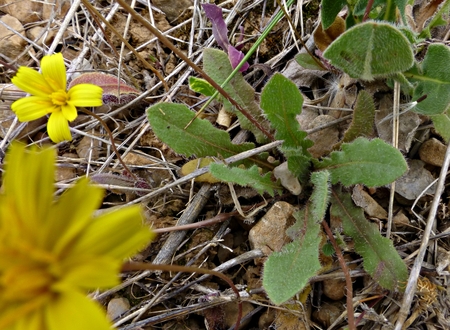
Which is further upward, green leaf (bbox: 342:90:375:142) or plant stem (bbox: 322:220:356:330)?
green leaf (bbox: 342:90:375:142)

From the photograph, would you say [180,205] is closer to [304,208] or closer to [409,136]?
[304,208]

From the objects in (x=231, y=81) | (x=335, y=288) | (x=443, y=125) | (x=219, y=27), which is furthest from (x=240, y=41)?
(x=335, y=288)

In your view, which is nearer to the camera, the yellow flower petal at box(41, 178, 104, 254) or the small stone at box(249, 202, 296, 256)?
the yellow flower petal at box(41, 178, 104, 254)

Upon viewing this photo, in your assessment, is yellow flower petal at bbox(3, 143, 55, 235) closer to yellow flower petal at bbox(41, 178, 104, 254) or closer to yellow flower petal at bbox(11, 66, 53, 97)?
yellow flower petal at bbox(41, 178, 104, 254)

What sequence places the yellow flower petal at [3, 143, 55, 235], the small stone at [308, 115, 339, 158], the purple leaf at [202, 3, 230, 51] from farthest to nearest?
the purple leaf at [202, 3, 230, 51], the small stone at [308, 115, 339, 158], the yellow flower petal at [3, 143, 55, 235]

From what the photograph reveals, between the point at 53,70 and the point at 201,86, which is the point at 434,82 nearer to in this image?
the point at 201,86

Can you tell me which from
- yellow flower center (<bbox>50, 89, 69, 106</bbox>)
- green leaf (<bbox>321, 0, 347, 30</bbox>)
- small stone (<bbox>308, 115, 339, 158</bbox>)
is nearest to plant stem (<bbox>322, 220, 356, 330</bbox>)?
small stone (<bbox>308, 115, 339, 158</bbox>)

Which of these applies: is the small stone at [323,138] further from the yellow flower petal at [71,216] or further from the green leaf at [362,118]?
the yellow flower petal at [71,216]
